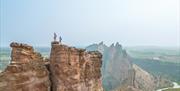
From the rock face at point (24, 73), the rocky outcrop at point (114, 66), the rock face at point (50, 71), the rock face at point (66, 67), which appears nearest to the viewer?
the rock face at point (24, 73)

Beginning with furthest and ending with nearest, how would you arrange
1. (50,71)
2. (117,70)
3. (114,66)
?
1. (114,66)
2. (117,70)
3. (50,71)

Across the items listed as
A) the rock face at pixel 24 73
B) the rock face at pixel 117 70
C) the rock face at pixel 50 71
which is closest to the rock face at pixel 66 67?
the rock face at pixel 50 71

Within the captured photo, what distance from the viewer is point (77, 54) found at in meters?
26.0

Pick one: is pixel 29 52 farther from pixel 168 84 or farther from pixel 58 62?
pixel 168 84

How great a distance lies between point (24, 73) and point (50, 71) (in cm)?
318

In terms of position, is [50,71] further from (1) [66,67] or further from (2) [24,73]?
(2) [24,73]

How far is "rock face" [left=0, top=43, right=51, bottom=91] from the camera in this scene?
2242cm

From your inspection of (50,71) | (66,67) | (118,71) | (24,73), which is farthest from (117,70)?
(24,73)

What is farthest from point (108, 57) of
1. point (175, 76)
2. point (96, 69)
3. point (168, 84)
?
point (96, 69)

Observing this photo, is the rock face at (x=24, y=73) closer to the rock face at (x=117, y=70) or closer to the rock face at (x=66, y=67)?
the rock face at (x=66, y=67)

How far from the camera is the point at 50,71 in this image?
25.7 meters

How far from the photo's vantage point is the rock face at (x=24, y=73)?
73.6 ft

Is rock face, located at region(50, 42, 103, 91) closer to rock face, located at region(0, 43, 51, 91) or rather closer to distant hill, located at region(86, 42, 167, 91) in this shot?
rock face, located at region(0, 43, 51, 91)

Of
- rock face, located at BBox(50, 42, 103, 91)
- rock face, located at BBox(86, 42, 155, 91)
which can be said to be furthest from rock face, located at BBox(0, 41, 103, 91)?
rock face, located at BBox(86, 42, 155, 91)
